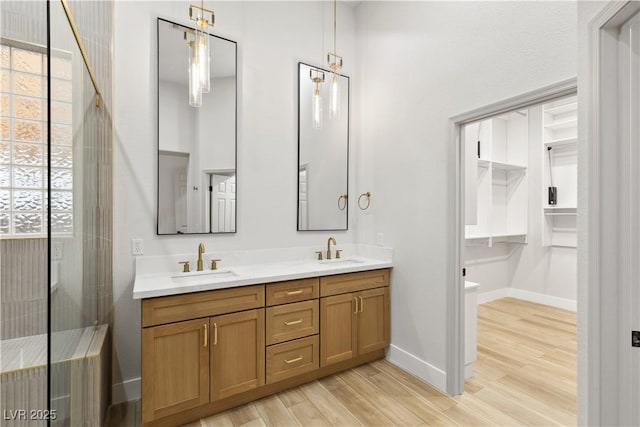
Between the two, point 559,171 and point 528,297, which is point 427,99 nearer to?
point 559,171

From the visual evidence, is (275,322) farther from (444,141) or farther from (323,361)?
(444,141)

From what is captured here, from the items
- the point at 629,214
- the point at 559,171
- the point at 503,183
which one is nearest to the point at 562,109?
the point at 559,171

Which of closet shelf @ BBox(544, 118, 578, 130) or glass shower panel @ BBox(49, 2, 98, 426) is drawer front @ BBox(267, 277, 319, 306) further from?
closet shelf @ BBox(544, 118, 578, 130)

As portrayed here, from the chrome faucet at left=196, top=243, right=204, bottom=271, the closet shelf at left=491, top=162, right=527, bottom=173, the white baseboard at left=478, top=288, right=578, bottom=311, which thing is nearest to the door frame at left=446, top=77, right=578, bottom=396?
the chrome faucet at left=196, top=243, right=204, bottom=271

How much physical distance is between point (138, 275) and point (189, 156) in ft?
→ 3.15

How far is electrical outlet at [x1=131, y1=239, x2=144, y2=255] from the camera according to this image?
7.52ft

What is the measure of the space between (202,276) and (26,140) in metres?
1.61

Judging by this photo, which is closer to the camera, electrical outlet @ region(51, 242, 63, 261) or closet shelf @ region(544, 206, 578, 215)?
electrical outlet @ region(51, 242, 63, 261)

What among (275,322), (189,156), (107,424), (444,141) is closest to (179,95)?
(189,156)

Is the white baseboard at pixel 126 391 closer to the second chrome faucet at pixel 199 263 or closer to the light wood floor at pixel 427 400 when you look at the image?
the light wood floor at pixel 427 400

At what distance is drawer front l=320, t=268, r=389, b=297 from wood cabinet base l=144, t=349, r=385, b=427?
60cm

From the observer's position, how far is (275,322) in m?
2.26

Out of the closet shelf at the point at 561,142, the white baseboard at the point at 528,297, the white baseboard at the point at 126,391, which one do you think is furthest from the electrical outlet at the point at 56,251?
the closet shelf at the point at 561,142

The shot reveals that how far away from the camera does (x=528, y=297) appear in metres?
4.75
